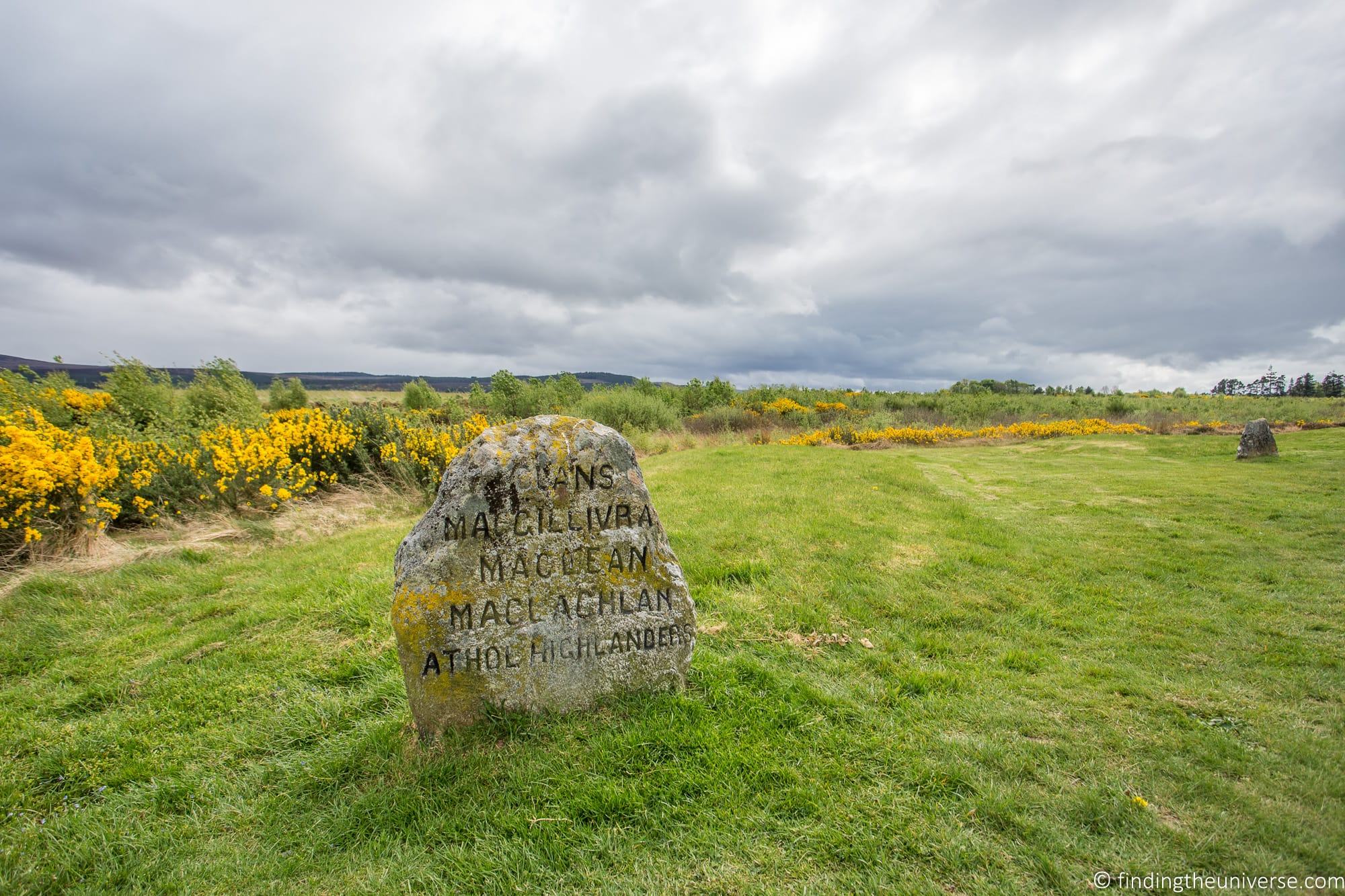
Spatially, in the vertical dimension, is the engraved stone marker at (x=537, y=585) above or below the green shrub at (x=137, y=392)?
below

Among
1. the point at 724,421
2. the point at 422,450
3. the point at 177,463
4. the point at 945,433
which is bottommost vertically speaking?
the point at 177,463

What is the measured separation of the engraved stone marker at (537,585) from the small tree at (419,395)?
1195 inches

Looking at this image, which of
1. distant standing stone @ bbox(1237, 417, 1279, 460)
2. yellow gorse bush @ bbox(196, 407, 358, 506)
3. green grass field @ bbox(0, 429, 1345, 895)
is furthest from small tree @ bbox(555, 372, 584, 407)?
distant standing stone @ bbox(1237, 417, 1279, 460)

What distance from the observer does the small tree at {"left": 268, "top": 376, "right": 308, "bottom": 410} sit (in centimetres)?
2799

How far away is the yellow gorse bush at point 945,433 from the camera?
2050cm

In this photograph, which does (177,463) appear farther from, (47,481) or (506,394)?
(506,394)

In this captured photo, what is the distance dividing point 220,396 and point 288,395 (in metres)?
18.3

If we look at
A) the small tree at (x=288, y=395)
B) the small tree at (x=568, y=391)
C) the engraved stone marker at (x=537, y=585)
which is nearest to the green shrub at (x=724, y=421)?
the small tree at (x=568, y=391)

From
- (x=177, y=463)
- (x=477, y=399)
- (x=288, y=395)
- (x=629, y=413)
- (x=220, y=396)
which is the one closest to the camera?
(x=177, y=463)

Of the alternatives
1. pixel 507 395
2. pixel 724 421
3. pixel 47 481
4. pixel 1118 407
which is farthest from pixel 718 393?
pixel 47 481

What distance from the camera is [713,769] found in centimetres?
282

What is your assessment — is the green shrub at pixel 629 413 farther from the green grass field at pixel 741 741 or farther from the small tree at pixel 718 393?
the green grass field at pixel 741 741

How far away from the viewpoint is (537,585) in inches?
127

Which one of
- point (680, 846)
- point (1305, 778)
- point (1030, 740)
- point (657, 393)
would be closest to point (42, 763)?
point (680, 846)
